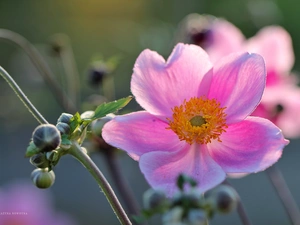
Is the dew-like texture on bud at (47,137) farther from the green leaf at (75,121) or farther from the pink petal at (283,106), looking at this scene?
the pink petal at (283,106)

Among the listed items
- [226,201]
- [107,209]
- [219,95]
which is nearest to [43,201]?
[219,95]

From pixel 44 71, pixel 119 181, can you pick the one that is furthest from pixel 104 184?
pixel 44 71

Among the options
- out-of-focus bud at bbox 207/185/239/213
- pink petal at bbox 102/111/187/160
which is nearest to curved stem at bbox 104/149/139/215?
pink petal at bbox 102/111/187/160

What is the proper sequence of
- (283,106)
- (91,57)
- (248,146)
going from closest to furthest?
1. (248,146)
2. (283,106)
3. (91,57)

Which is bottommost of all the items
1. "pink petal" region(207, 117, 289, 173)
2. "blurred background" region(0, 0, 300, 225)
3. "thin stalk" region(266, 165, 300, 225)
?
"blurred background" region(0, 0, 300, 225)

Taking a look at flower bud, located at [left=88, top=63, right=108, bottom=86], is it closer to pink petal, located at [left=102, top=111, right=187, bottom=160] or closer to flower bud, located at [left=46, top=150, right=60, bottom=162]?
pink petal, located at [left=102, top=111, right=187, bottom=160]

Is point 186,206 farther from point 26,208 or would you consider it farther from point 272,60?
point 272,60

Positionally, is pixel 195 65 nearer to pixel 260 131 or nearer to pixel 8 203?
pixel 260 131

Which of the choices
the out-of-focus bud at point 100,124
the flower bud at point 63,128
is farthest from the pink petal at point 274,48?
the flower bud at point 63,128
